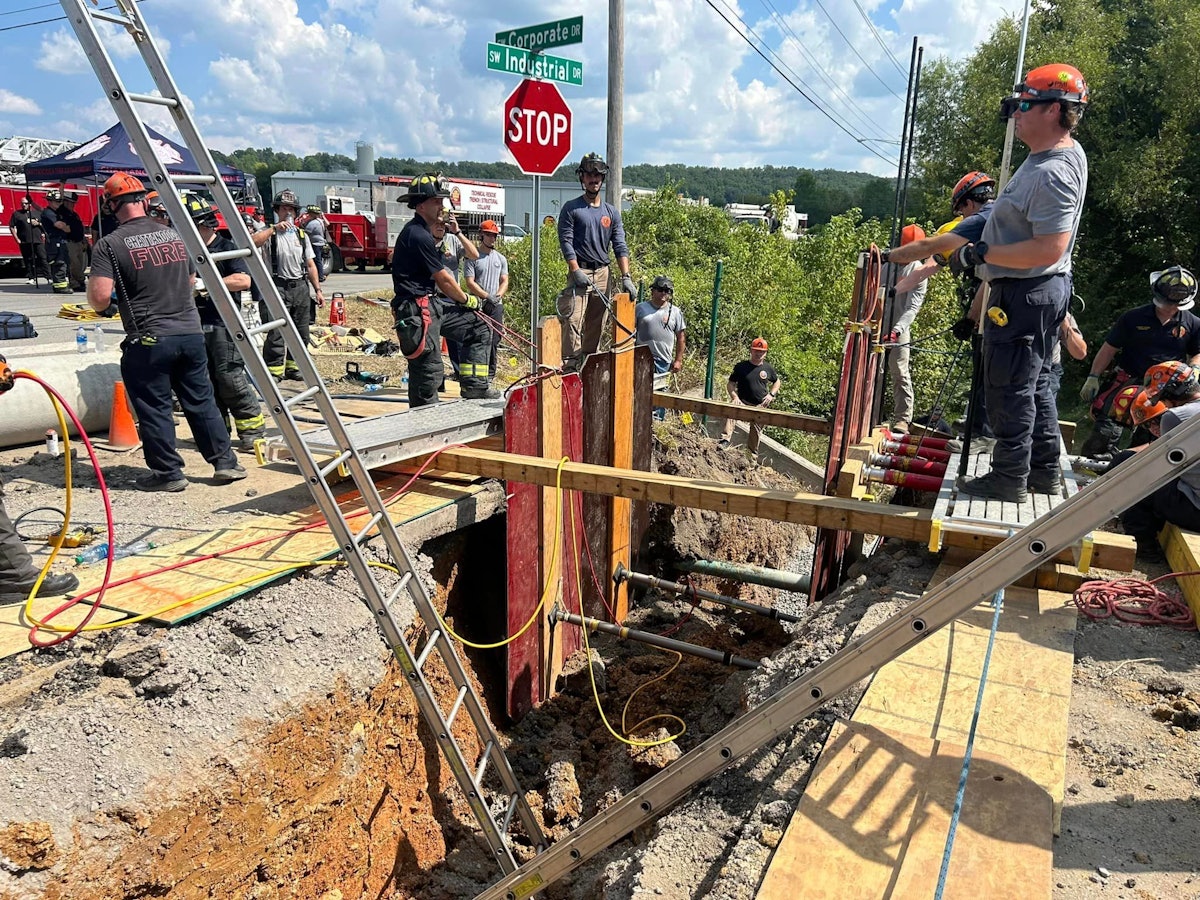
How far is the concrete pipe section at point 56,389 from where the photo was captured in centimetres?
569

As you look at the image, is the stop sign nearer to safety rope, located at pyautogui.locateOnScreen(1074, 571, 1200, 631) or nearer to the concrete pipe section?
the concrete pipe section

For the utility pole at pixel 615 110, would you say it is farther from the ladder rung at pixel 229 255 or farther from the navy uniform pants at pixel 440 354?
the ladder rung at pixel 229 255

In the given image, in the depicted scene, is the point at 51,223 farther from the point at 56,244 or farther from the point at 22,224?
the point at 22,224

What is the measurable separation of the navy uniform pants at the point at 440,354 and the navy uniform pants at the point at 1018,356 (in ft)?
12.7

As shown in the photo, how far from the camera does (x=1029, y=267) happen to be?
344cm

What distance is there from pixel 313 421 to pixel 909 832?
17.2 ft

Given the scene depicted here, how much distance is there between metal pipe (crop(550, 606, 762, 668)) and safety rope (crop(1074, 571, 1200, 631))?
1.91 meters

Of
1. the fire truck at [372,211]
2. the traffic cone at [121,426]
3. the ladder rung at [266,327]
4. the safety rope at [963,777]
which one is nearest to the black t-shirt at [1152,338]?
the safety rope at [963,777]

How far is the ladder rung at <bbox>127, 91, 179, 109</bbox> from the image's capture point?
300cm

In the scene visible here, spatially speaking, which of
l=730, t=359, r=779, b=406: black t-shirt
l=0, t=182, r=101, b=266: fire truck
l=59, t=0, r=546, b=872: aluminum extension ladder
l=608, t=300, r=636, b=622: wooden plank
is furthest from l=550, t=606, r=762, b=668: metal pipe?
l=0, t=182, r=101, b=266: fire truck

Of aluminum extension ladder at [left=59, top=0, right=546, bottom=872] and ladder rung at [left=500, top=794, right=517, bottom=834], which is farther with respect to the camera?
ladder rung at [left=500, top=794, right=517, bottom=834]

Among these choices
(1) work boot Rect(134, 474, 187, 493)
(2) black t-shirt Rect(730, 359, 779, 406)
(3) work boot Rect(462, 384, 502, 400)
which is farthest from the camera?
(2) black t-shirt Rect(730, 359, 779, 406)

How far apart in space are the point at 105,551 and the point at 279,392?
1.60m

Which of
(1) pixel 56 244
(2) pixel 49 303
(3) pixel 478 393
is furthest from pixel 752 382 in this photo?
(1) pixel 56 244
